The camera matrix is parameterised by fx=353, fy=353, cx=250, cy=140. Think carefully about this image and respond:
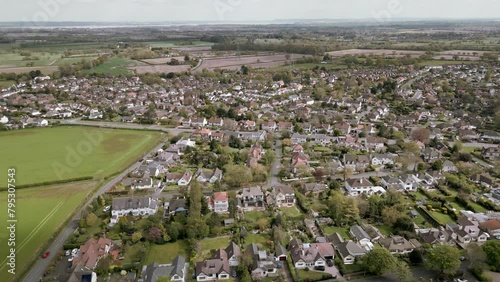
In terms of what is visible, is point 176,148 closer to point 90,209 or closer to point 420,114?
point 90,209

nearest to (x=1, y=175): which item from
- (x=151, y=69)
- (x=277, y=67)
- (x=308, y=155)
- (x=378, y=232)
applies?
(x=308, y=155)

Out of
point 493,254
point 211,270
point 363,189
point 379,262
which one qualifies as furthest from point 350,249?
point 363,189

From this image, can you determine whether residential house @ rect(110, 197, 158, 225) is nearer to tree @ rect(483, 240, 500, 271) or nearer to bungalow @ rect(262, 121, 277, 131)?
tree @ rect(483, 240, 500, 271)

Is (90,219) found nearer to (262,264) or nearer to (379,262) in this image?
(262,264)

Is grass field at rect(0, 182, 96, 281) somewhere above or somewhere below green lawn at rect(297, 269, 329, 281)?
above

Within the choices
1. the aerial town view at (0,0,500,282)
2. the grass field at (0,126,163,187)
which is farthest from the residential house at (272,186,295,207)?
the grass field at (0,126,163,187)

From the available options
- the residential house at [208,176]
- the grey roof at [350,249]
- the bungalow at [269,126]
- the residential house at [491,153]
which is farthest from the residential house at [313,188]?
the residential house at [491,153]
